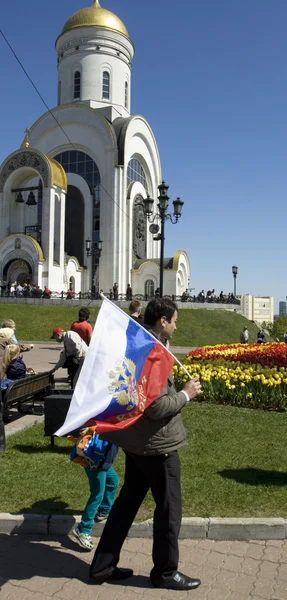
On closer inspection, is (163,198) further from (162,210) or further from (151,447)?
(151,447)

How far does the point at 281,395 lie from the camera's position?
8.77 meters

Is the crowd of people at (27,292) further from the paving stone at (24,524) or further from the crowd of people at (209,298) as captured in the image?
the paving stone at (24,524)

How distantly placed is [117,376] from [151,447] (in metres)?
0.50

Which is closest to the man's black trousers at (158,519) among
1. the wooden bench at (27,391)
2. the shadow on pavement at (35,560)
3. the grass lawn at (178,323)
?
the shadow on pavement at (35,560)

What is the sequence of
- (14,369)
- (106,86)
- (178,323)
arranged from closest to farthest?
1. (14,369)
2. (178,323)
3. (106,86)

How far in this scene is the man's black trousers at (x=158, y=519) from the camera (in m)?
3.31

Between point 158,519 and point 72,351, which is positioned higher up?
point 72,351

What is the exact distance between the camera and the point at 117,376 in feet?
10.9

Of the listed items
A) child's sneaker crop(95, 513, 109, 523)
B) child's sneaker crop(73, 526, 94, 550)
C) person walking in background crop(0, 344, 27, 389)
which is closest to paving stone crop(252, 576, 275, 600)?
child's sneaker crop(73, 526, 94, 550)

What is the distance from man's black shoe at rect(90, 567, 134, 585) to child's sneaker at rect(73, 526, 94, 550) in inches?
Answer: 16.8

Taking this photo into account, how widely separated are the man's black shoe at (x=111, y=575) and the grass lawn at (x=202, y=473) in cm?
84

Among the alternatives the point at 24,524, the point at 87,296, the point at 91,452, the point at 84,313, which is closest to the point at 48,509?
the point at 24,524

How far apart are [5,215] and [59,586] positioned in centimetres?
3698

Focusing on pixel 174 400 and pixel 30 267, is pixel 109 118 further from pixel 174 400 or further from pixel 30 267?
pixel 174 400
